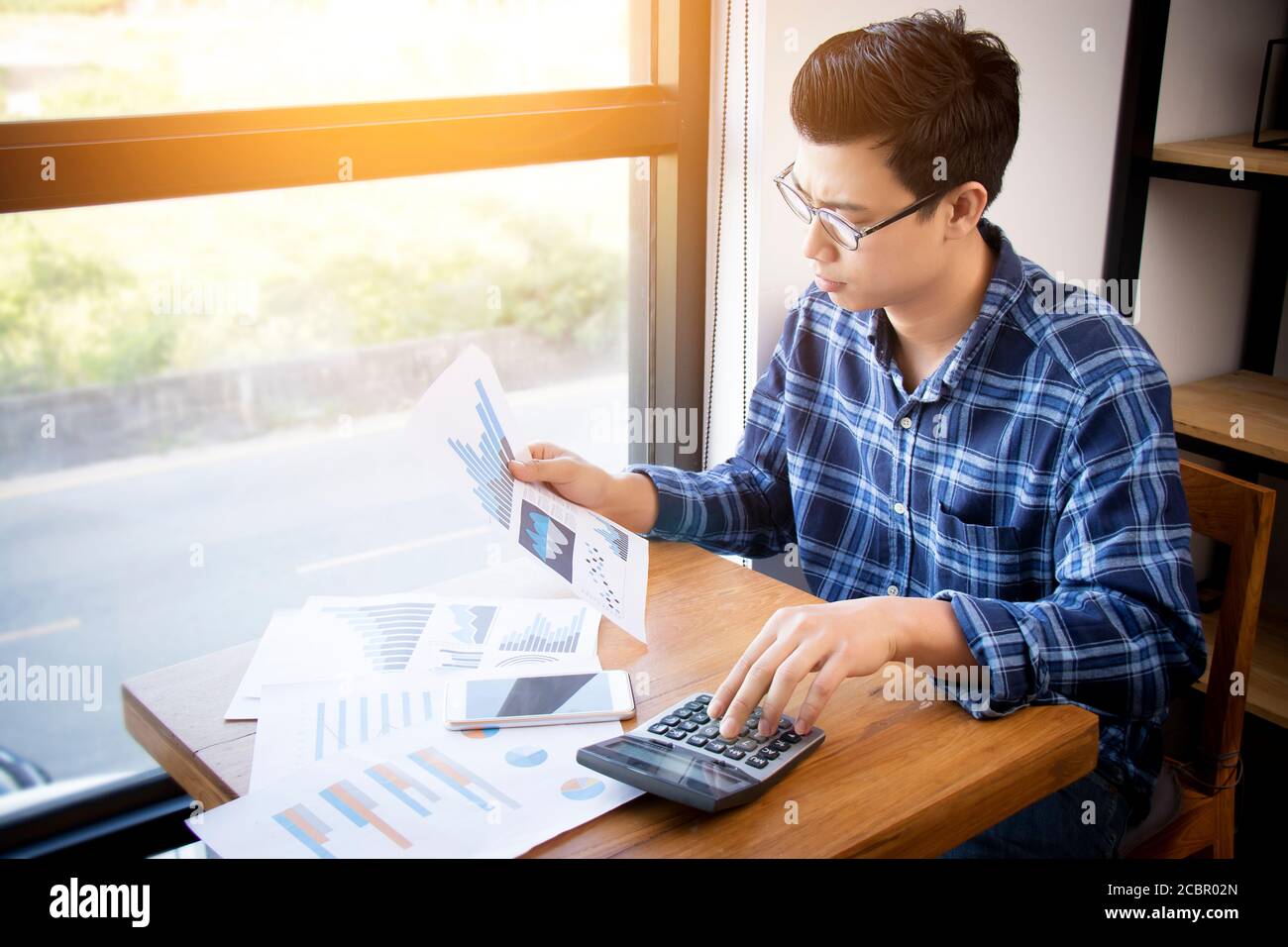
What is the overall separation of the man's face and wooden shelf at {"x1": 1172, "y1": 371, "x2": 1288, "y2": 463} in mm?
828

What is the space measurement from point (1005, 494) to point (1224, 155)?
101 cm

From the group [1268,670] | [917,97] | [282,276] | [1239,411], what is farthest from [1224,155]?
[282,276]

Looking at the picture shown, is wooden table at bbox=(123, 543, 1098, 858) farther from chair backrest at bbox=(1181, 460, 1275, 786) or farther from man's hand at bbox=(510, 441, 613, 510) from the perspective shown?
chair backrest at bbox=(1181, 460, 1275, 786)

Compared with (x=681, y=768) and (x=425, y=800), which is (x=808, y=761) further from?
(x=425, y=800)

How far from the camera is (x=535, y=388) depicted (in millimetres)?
2326

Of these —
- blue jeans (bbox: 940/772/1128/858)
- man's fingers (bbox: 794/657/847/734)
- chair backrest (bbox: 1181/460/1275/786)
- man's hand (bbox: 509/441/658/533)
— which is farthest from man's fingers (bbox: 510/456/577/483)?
chair backrest (bbox: 1181/460/1275/786)

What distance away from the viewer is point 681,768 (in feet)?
3.10

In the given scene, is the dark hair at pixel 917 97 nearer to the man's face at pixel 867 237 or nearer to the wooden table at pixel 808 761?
the man's face at pixel 867 237

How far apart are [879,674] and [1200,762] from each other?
0.52 m

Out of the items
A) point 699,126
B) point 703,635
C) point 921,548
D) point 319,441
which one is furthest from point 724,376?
point 319,441

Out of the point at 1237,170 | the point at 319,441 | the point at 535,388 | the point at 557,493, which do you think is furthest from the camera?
the point at 319,441

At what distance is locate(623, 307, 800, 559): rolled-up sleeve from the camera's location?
147cm

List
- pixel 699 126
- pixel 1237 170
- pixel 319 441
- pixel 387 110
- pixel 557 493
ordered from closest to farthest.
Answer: pixel 557 493 < pixel 387 110 < pixel 699 126 < pixel 1237 170 < pixel 319 441

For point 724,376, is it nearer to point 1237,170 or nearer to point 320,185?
point 320,185
